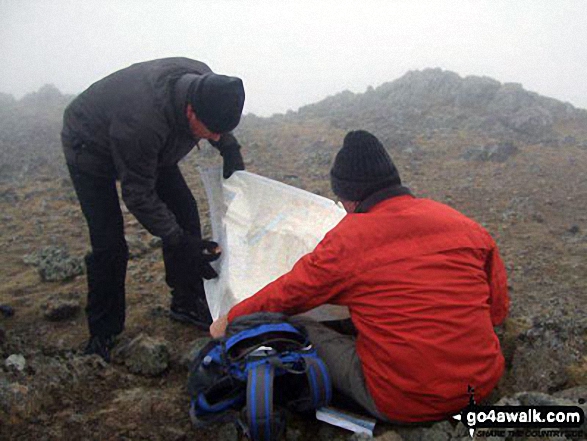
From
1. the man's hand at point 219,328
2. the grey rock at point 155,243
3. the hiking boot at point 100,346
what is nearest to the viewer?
the man's hand at point 219,328

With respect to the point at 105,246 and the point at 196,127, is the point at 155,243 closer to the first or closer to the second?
the point at 105,246

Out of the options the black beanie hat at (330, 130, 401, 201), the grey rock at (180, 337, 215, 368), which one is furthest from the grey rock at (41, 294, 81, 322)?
the black beanie hat at (330, 130, 401, 201)

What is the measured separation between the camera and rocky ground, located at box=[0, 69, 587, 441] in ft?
8.89

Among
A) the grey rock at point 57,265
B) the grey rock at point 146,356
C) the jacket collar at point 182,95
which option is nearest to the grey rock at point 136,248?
the grey rock at point 57,265

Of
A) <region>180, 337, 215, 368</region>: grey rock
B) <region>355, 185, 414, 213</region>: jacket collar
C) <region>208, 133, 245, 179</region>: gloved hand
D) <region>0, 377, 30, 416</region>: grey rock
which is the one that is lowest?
<region>180, 337, 215, 368</region>: grey rock

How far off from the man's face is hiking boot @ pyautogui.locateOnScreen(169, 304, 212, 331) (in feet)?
5.12

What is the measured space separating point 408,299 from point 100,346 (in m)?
2.42

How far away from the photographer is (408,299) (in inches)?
89.5

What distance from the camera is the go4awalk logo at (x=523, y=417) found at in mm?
2148

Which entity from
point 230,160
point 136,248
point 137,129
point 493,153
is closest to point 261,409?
point 137,129

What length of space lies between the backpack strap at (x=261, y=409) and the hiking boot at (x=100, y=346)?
5.48 ft

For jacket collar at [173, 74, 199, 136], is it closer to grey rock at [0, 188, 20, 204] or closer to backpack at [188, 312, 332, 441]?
backpack at [188, 312, 332, 441]

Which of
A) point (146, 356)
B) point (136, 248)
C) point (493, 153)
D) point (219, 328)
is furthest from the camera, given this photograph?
point (493, 153)

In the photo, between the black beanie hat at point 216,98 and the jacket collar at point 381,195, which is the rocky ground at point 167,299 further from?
the black beanie hat at point 216,98
